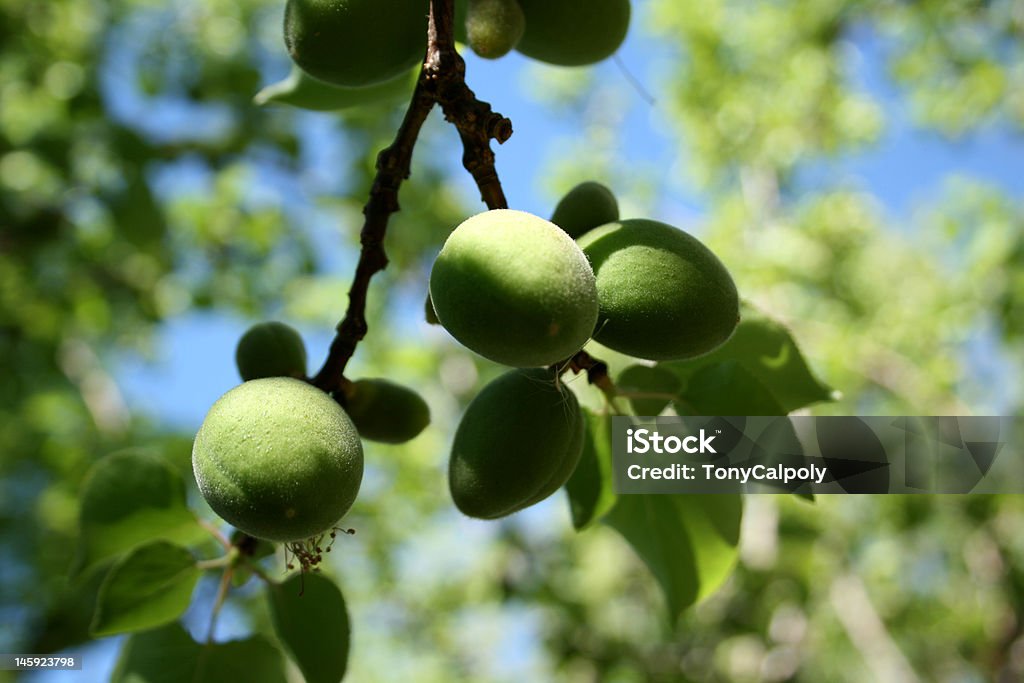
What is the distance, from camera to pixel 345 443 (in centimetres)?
96

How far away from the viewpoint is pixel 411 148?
Answer: 117cm

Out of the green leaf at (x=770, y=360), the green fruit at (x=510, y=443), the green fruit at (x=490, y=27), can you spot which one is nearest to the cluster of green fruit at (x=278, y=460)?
the green fruit at (x=510, y=443)

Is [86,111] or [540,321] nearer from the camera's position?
[540,321]

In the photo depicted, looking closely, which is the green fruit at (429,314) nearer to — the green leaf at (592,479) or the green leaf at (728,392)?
the green leaf at (592,479)

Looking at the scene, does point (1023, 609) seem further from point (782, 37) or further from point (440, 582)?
point (782, 37)

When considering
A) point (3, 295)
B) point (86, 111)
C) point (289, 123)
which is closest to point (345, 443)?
point (86, 111)

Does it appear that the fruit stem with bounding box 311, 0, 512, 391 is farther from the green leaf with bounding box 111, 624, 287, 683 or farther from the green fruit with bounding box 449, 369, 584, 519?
the green leaf with bounding box 111, 624, 287, 683

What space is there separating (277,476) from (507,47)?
664 millimetres

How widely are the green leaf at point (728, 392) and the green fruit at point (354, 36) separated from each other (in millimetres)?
658

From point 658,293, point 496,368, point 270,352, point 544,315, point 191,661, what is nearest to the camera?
point 544,315

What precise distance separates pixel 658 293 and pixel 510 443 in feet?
0.84

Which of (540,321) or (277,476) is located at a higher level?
(540,321)

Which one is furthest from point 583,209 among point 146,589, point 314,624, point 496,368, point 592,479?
point 496,368

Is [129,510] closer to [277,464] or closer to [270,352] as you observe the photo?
[270,352]
